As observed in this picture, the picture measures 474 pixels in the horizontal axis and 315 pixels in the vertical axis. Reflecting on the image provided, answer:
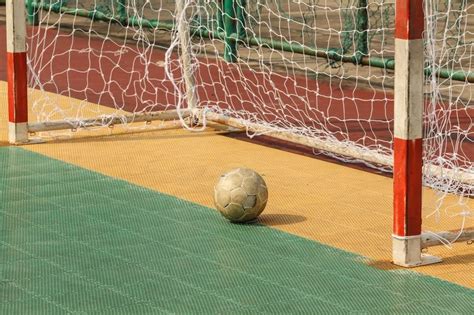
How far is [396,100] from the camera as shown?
6992 mm

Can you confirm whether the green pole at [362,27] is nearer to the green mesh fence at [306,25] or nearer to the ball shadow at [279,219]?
the green mesh fence at [306,25]

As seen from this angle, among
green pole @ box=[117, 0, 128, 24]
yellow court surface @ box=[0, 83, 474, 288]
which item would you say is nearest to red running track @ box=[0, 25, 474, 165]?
yellow court surface @ box=[0, 83, 474, 288]

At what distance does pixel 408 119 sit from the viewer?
A: 694 cm

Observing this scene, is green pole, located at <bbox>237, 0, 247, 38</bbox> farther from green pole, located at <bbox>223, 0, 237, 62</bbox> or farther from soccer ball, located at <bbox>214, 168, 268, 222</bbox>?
soccer ball, located at <bbox>214, 168, 268, 222</bbox>

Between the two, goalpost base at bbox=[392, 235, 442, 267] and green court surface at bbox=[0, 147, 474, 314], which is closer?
green court surface at bbox=[0, 147, 474, 314]

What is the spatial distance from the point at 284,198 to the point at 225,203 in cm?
89

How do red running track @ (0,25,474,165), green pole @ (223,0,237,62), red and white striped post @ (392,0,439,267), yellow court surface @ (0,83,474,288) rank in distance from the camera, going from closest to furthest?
1. red and white striped post @ (392,0,439,267)
2. yellow court surface @ (0,83,474,288)
3. red running track @ (0,25,474,165)
4. green pole @ (223,0,237,62)

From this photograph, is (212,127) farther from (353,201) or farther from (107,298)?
(107,298)

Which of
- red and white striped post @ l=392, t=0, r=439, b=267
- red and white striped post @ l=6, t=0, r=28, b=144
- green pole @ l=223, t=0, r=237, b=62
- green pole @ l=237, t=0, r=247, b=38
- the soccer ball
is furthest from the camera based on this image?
green pole @ l=237, t=0, r=247, b=38

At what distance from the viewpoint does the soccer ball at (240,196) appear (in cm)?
794

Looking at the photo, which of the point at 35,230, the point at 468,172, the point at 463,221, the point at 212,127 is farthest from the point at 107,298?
the point at 212,127

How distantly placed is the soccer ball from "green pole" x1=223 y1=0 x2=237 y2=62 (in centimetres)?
624

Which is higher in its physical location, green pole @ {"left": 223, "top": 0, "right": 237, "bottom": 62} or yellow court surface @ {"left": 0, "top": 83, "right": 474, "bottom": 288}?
green pole @ {"left": 223, "top": 0, "right": 237, "bottom": 62}

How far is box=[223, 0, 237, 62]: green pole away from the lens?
14500mm
